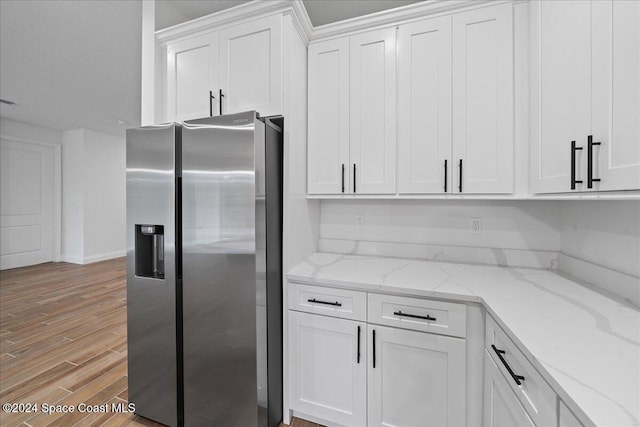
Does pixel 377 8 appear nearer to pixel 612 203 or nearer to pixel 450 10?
pixel 450 10

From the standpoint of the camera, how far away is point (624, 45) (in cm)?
90

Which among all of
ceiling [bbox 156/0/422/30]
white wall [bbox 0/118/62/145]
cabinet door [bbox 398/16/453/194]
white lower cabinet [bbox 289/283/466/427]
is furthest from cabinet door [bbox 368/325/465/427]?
white wall [bbox 0/118/62/145]

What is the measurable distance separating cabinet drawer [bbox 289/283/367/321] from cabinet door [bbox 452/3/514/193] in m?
0.90

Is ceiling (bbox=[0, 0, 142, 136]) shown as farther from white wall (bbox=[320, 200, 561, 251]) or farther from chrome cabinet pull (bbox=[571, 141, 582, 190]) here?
chrome cabinet pull (bbox=[571, 141, 582, 190])

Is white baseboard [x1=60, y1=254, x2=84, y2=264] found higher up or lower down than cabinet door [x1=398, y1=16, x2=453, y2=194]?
lower down

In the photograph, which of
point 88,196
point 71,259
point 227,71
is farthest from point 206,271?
point 71,259

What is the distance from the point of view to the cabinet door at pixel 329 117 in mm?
1797

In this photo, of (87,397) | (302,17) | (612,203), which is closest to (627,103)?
(612,203)

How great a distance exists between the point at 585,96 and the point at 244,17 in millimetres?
1794

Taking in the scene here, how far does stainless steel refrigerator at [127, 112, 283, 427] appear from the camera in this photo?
135cm

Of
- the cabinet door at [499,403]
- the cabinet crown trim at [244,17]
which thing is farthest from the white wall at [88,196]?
the cabinet door at [499,403]

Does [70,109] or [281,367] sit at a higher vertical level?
[70,109]

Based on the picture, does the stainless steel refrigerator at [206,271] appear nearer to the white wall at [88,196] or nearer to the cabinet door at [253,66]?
the cabinet door at [253,66]

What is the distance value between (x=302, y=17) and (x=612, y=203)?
1960 millimetres
